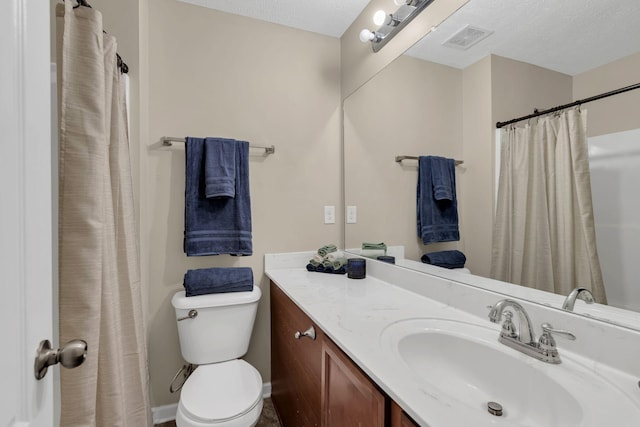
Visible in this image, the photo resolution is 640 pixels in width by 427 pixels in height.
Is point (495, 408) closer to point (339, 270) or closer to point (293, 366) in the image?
point (293, 366)

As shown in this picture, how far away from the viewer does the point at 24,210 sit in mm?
488

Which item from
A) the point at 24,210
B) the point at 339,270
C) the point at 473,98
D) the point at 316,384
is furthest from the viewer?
the point at 339,270

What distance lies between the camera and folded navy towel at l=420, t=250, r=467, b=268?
1.23 meters

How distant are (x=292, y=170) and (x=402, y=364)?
4.54 feet

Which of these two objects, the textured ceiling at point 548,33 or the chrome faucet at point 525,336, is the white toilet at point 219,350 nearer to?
the chrome faucet at point 525,336

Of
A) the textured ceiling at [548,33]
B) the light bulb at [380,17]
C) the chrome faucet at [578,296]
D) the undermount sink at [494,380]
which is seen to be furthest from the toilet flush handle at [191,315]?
the light bulb at [380,17]

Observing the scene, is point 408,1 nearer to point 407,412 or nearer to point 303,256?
point 303,256

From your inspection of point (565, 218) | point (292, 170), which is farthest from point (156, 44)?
point (565, 218)

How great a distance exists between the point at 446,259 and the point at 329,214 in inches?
35.0

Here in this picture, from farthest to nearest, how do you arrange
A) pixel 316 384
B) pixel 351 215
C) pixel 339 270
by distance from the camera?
pixel 351 215, pixel 339 270, pixel 316 384

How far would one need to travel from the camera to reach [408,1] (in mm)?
1396

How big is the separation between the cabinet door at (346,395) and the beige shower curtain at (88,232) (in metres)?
0.66

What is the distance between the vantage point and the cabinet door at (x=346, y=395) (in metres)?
0.70

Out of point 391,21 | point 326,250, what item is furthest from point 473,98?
point 326,250
